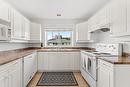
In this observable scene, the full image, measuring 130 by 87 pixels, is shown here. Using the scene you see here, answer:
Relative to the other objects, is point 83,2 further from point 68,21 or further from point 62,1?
point 68,21

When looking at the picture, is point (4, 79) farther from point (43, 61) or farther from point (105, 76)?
point (43, 61)

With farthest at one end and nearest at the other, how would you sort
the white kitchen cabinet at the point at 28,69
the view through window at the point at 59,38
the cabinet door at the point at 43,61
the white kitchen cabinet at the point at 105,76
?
the view through window at the point at 59,38, the cabinet door at the point at 43,61, the white kitchen cabinet at the point at 28,69, the white kitchen cabinet at the point at 105,76

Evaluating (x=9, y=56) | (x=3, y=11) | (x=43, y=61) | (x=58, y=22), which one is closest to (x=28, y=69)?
(x=9, y=56)

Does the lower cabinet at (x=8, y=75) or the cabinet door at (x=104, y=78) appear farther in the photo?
the cabinet door at (x=104, y=78)

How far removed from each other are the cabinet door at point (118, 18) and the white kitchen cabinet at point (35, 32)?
11.8 ft

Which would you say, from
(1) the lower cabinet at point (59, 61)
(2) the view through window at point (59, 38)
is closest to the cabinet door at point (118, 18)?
(1) the lower cabinet at point (59, 61)

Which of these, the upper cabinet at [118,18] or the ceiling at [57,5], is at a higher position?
the ceiling at [57,5]

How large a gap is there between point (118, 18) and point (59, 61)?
340 centimetres

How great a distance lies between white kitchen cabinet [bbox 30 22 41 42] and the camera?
20.9 feet

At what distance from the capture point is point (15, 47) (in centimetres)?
504

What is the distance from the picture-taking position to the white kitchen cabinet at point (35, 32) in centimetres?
636

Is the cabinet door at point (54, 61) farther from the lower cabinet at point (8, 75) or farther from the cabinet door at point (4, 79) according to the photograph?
the cabinet door at point (4, 79)

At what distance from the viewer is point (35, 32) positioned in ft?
21.0

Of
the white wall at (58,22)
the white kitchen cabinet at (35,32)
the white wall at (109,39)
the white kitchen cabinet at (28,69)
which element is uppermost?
the white wall at (58,22)
